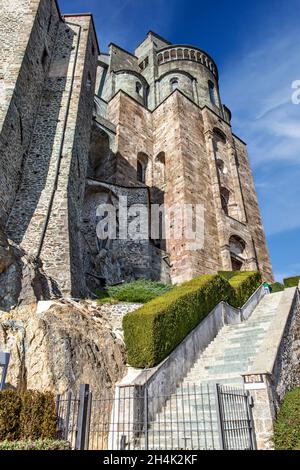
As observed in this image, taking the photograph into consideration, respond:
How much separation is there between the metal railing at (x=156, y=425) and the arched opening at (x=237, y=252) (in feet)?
57.1

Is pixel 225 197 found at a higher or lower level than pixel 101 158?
lower

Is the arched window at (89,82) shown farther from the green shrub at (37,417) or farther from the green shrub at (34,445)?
the green shrub at (34,445)

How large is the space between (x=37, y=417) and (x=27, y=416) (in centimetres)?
16

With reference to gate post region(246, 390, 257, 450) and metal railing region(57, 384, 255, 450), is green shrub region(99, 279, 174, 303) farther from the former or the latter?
gate post region(246, 390, 257, 450)

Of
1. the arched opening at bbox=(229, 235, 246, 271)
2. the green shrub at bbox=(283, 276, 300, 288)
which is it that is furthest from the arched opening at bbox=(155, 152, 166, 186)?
the green shrub at bbox=(283, 276, 300, 288)

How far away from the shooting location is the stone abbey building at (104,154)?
13461 millimetres

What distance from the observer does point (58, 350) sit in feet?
24.1

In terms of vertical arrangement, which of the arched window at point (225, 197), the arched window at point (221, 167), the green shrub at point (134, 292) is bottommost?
the green shrub at point (134, 292)

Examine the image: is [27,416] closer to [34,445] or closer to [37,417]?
[37,417]

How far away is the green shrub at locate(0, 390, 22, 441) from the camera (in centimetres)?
538

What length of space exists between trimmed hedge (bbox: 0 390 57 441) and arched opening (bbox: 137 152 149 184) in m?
21.0

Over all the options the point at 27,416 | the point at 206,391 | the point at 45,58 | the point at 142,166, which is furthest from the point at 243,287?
the point at 45,58

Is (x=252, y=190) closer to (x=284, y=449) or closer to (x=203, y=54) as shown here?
(x=203, y=54)

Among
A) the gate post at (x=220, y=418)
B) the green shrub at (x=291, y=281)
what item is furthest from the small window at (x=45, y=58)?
the gate post at (x=220, y=418)
